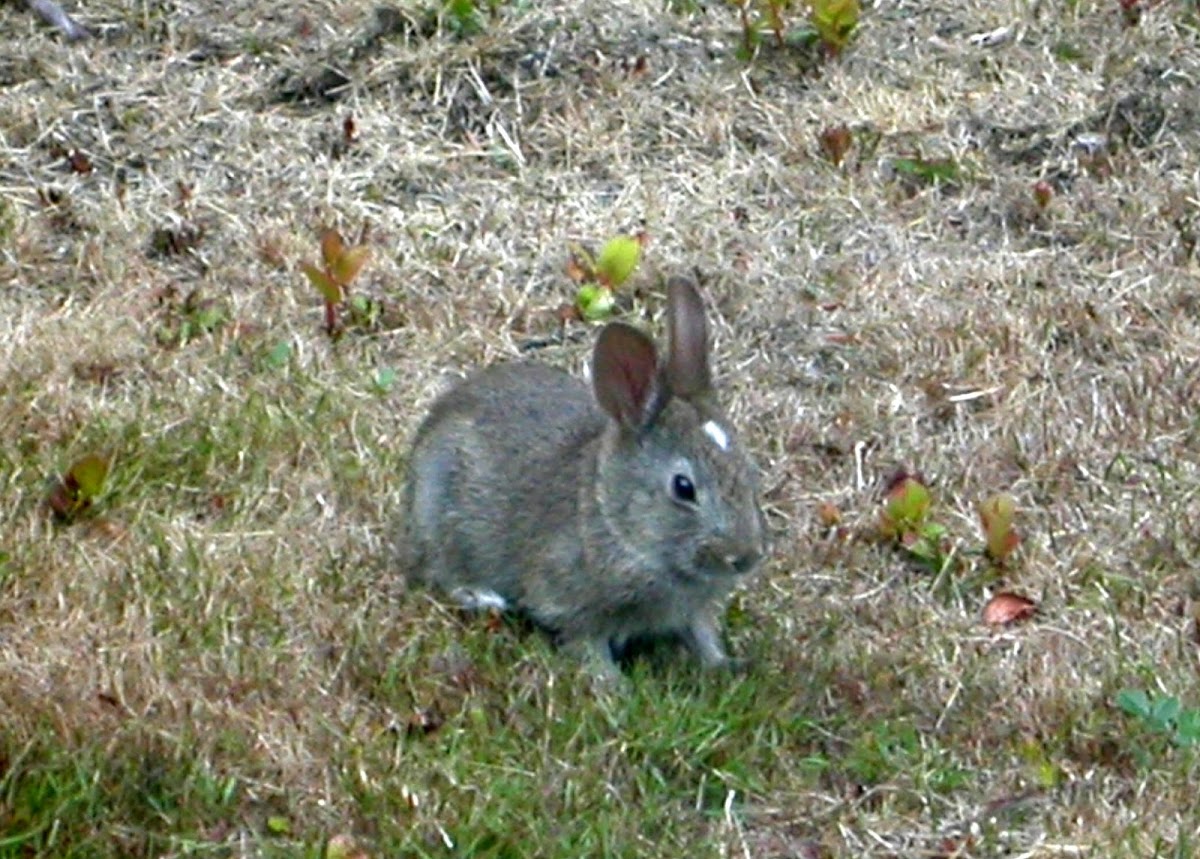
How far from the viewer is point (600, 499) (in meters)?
4.87

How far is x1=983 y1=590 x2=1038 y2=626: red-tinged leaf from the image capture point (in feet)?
16.6

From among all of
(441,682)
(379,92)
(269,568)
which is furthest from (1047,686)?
(379,92)

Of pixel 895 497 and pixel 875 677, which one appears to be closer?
pixel 875 677

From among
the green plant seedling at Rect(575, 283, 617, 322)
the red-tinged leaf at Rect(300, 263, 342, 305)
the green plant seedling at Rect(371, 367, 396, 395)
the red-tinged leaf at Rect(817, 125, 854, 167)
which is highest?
the red-tinged leaf at Rect(817, 125, 854, 167)

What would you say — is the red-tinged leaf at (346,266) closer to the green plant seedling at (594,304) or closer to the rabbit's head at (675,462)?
the green plant seedling at (594,304)

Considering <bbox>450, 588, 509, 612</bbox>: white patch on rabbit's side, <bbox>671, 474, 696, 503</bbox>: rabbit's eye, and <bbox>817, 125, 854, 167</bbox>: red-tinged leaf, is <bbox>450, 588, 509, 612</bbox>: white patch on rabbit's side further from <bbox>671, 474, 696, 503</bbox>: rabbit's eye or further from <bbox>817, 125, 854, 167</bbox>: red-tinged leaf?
<bbox>817, 125, 854, 167</bbox>: red-tinged leaf

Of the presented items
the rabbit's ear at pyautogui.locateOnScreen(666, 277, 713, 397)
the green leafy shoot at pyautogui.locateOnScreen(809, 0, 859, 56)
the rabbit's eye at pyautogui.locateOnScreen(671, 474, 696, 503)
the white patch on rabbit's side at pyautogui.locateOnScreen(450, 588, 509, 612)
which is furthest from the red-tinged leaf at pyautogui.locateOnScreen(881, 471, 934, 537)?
the green leafy shoot at pyautogui.locateOnScreen(809, 0, 859, 56)

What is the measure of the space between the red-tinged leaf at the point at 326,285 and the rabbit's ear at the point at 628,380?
1.41 metres

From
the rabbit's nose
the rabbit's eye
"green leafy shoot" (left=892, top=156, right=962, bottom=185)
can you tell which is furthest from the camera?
"green leafy shoot" (left=892, top=156, right=962, bottom=185)

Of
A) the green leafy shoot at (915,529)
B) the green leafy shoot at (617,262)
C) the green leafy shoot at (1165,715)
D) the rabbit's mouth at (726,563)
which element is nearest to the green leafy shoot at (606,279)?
the green leafy shoot at (617,262)

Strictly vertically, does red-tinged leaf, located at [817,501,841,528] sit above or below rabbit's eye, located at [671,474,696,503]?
below

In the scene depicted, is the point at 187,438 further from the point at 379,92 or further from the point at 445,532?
the point at 379,92

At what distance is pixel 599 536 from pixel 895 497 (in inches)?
31.9

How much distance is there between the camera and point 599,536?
15.9 feet
